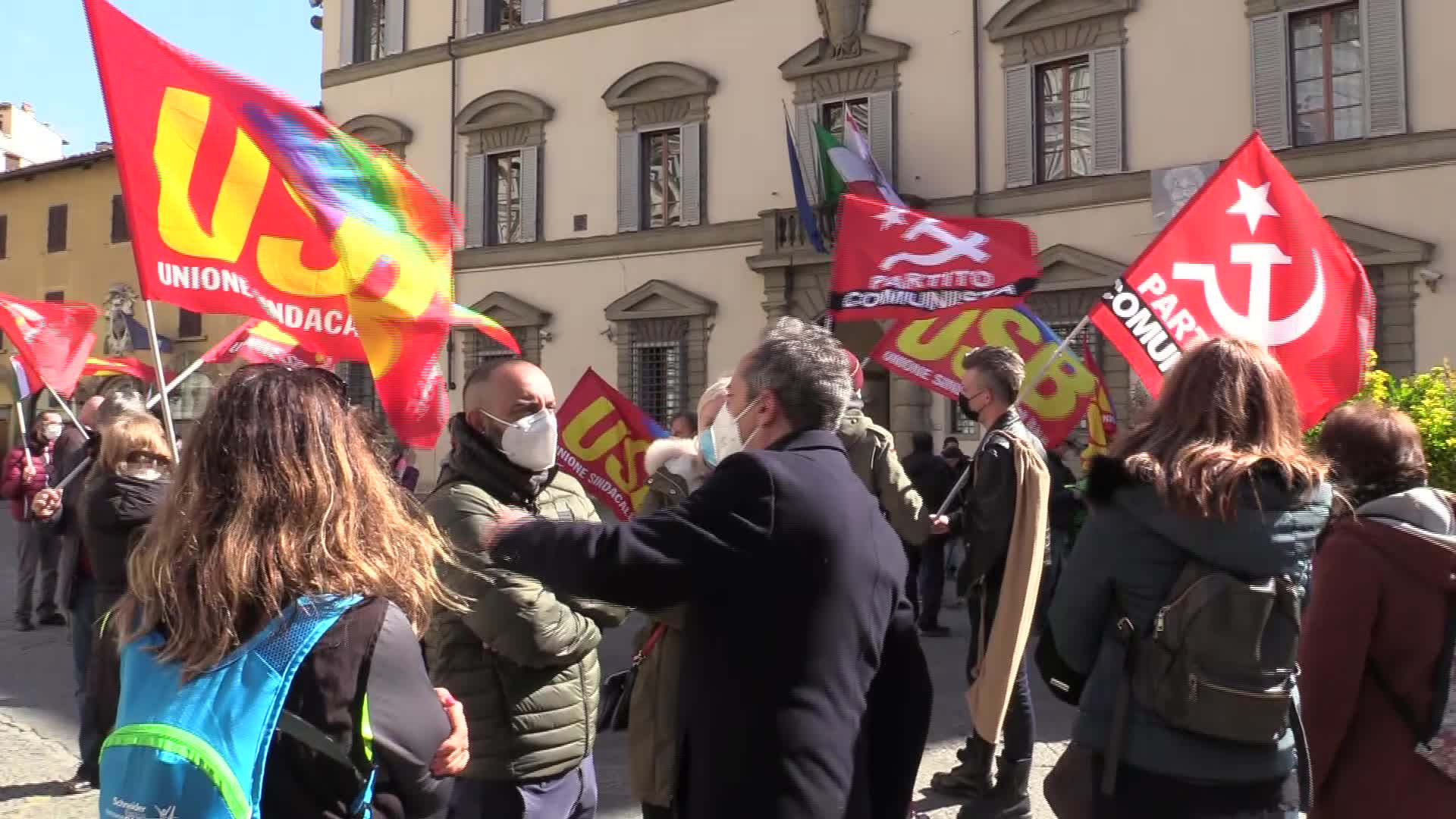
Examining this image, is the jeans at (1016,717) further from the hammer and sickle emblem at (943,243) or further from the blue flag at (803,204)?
the blue flag at (803,204)

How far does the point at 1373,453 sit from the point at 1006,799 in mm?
2238

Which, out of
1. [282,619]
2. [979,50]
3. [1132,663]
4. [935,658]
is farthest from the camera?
[979,50]

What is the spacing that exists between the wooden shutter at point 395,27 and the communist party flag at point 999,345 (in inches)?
610

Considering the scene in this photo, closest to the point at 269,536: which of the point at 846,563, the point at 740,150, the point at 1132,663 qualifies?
the point at 846,563

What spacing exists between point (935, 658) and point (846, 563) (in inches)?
244

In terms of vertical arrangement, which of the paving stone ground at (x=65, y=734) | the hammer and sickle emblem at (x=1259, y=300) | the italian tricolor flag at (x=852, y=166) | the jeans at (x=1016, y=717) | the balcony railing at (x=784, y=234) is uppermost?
the italian tricolor flag at (x=852, y=166)

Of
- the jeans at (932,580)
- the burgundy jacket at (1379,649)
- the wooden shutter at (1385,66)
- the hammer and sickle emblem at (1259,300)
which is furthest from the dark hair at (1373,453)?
the wooden shutter at (1385,66)

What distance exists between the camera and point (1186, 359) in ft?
8.78

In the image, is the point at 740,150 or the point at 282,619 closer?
the point at 282,619

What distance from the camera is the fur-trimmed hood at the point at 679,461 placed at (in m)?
3.50

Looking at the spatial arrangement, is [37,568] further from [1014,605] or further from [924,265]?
[1014,605]

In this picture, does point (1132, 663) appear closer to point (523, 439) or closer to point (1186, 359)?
point (1186, 359)

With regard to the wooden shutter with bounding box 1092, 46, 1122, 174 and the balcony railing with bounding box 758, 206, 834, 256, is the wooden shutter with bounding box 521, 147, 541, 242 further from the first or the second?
the wooden shutter with bounding box 1092, 46, 1122, 174

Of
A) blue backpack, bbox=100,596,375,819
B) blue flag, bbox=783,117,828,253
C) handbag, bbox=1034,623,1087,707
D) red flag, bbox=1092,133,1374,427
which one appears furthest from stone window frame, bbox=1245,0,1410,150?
blue backpack, bbox=100,596,375,819
